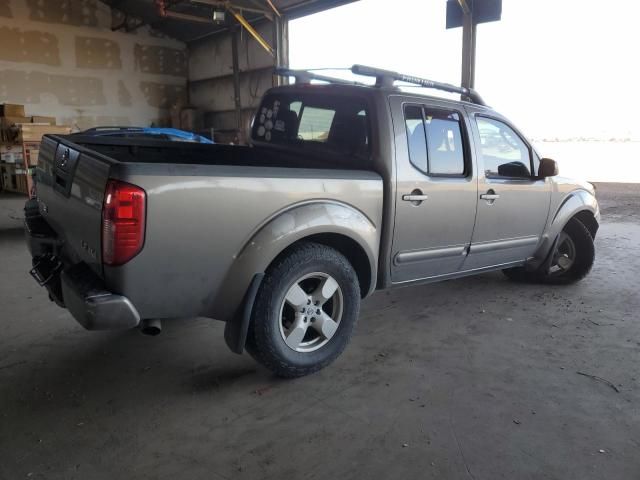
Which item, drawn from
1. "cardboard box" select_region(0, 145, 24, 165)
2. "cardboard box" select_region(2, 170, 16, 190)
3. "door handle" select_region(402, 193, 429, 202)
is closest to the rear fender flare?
"door handle" select_region(402, 193, 429, 202)

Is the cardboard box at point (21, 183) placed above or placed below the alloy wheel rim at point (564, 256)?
above

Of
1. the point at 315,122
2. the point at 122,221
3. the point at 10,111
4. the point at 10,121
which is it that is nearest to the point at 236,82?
the point at 10,111

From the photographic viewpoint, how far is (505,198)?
3848 mm

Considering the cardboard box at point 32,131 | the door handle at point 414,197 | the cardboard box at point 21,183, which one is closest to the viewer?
the door handle at point 414,197

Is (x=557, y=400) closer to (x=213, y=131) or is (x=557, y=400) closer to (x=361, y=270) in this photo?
(x=361, y=270)

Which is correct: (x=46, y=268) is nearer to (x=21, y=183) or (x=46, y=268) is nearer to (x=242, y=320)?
(x=242, y=320)

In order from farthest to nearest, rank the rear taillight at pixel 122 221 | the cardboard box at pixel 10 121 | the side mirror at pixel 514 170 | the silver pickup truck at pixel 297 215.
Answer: the cardboard box at pixel 10 121
the side mirror at pixel 514 170
the silver pickup truck at pixel 297 215
the rear taillight at pixel 122 221

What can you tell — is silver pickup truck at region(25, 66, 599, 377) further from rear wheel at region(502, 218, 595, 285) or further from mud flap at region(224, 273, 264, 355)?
rear wheel at region(502, 218, 595, 285)

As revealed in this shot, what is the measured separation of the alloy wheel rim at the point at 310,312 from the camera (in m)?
2.81

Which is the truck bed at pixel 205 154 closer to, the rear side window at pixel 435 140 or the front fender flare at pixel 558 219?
the rear side window at pixel 435 140

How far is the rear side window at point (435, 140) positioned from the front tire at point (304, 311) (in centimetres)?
95

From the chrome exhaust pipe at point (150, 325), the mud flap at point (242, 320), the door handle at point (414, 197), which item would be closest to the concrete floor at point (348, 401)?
the mud flap at point (242, 320)

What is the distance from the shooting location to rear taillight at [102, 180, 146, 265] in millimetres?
2111

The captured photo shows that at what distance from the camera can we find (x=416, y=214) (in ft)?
10.7
